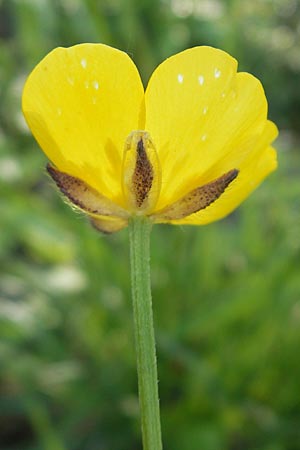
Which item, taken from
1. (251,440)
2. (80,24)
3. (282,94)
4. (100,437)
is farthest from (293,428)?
(282,94)

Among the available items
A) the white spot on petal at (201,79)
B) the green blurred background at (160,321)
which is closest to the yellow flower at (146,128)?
the white spot on petal at (201,79)

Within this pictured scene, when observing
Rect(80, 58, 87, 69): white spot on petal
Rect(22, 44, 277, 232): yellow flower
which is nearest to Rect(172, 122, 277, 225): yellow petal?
Rect(22, 44, 277, 232): yellow flower

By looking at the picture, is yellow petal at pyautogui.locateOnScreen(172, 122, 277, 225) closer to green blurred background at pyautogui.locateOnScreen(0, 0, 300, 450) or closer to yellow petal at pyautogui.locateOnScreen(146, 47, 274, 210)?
yellow petal at pyautogui.locateOnScreen(146, 47, 274, 210)

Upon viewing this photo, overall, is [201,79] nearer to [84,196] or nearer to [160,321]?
[84,196]

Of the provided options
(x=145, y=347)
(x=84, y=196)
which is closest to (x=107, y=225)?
(x=84, y=196)

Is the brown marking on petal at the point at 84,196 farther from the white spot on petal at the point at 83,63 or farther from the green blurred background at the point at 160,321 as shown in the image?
the green blurred background at the point at 160,321
